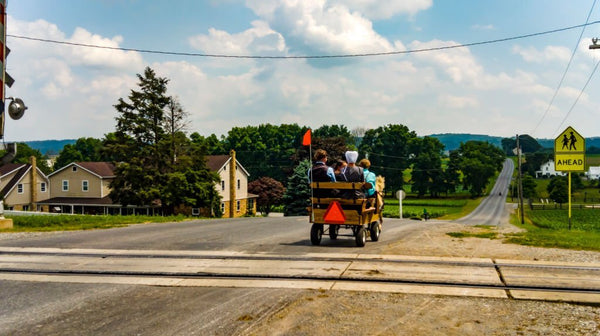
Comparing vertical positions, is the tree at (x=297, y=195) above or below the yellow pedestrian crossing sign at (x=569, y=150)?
below

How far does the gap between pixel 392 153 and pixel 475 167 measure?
19.3m

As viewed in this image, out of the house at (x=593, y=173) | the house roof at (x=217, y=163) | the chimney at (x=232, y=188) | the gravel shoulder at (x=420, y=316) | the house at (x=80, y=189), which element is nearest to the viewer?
the gravel shoulder at (x=420, y=316)

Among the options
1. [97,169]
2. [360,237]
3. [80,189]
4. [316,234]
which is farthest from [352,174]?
[80,189]

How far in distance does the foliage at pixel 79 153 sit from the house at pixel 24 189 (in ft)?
152

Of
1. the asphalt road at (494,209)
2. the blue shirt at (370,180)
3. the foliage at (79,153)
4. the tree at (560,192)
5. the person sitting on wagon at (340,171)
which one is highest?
the foliage at (79,153)

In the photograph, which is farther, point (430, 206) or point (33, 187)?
point (430, 206)

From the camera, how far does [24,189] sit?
6312 centimetres

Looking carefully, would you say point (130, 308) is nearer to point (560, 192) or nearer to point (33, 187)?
point (33, 187)

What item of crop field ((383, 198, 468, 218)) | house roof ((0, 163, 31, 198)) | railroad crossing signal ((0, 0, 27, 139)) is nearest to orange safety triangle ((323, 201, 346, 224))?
railroad crossing signal ((0, 0, 27, 139))

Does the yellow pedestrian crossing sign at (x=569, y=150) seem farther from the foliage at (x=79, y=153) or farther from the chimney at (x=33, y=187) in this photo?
the foliage at (x=79, y=153)

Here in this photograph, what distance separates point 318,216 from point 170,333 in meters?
6.37

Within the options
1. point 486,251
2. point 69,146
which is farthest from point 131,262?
point 69,146

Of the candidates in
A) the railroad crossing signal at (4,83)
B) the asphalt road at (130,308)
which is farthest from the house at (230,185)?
the asphalt road at (130,308)

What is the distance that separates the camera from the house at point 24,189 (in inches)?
2421
